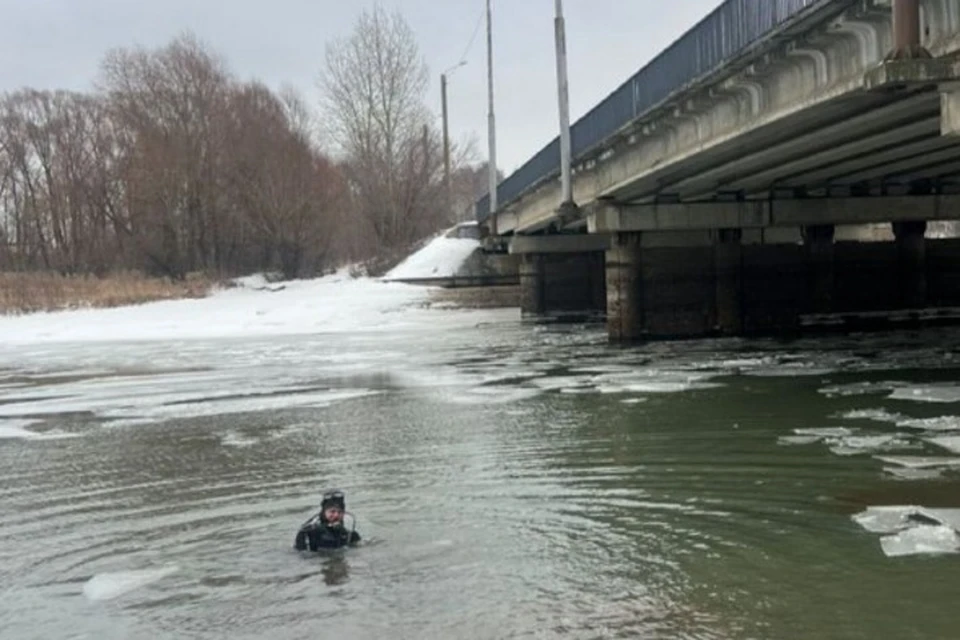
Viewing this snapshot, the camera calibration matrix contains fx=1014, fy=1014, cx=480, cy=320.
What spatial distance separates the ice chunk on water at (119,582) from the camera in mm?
7668

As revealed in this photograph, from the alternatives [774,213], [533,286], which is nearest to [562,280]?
[533,286]

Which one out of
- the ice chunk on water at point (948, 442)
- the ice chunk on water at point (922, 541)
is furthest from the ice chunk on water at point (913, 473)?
the ice chunk on water at point (922, 541)

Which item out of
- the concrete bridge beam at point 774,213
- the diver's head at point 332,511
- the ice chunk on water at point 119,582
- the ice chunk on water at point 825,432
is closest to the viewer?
the ice chunk on water at point 119,582

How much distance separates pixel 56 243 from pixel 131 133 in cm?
1564

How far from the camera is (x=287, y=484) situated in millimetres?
11609

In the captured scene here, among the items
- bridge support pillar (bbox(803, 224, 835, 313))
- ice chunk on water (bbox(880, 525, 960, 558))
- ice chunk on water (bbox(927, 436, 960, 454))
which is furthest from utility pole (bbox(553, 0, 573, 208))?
ice chunk on water (bbox(880, 525, 960, 558))

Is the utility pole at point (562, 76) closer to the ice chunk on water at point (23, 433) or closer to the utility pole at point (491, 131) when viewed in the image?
the utility pole at point (491, 131)

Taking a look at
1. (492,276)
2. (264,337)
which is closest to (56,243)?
(492,276)

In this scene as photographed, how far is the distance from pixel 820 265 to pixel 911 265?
182 inches

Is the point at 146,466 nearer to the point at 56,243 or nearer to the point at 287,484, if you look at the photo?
the point at 287,484

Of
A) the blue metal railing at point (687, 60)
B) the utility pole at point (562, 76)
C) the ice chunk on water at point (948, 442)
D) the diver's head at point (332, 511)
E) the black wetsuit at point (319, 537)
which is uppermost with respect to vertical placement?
the utility pole at point (562, 76)

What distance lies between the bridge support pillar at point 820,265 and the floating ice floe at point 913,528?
2867 cm

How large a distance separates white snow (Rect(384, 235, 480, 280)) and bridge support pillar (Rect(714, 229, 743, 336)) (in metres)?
29.4

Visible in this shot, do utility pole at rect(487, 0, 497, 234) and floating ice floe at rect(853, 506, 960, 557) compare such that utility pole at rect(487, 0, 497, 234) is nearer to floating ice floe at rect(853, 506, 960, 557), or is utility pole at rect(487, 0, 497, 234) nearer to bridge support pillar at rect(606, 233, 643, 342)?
bridge support pillar at rect(606, 233, 643, 342)
